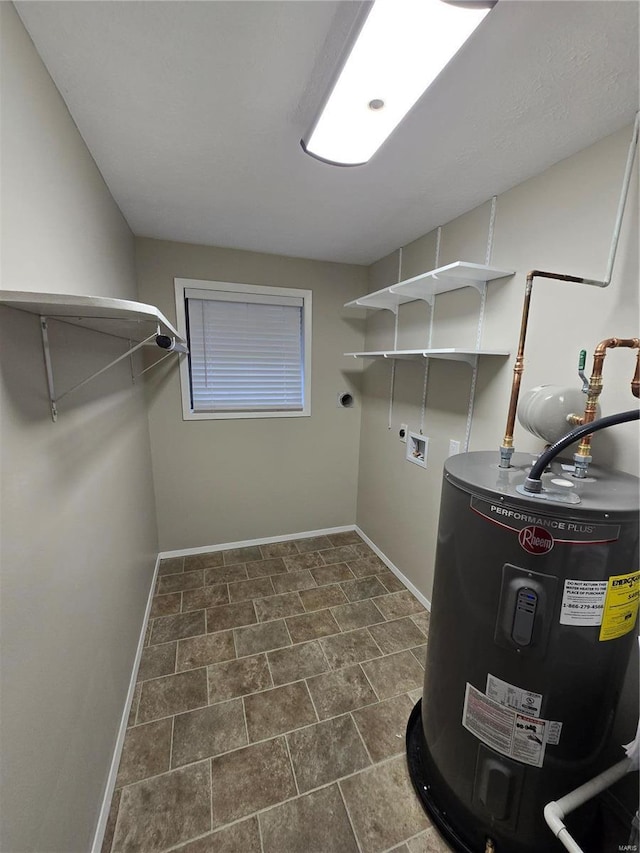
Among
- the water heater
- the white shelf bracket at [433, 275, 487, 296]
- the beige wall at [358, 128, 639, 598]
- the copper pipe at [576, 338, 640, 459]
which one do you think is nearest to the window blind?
the beige wall at [358, 128, 639, 598]

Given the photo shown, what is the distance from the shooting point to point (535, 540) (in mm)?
903

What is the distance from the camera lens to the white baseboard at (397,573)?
2.37 m

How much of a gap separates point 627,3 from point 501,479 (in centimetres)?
120

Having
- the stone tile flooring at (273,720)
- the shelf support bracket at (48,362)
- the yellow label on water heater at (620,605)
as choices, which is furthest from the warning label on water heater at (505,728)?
the shelf support bracket at (48,362)

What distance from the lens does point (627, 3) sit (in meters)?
0.77

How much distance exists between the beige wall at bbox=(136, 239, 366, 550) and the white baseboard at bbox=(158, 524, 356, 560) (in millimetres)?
46

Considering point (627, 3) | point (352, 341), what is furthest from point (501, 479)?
point (352, 341)

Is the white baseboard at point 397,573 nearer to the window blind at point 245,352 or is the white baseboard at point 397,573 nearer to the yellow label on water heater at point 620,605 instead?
the window blind at point 245,352

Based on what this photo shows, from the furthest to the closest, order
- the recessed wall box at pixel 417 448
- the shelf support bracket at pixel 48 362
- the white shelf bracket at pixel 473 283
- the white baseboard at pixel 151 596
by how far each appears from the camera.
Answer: the recessed wall box at pixel 417 448 < the white shelf bracket at pixel 473 283 < the white baseboard at pixel 151 596 < the shelf support bracket at pixel 48 362

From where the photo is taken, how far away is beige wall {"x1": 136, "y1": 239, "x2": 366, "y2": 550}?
101 inches

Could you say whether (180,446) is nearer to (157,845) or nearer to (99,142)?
(99,142)

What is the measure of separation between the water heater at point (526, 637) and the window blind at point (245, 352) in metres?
2.00

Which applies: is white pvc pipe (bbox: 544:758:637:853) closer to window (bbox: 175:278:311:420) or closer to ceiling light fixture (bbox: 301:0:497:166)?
ceiling light fixture (bbox: 301:0:497:166)

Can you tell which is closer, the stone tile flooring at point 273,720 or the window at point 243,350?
the stone tile flooring at point 273,720
